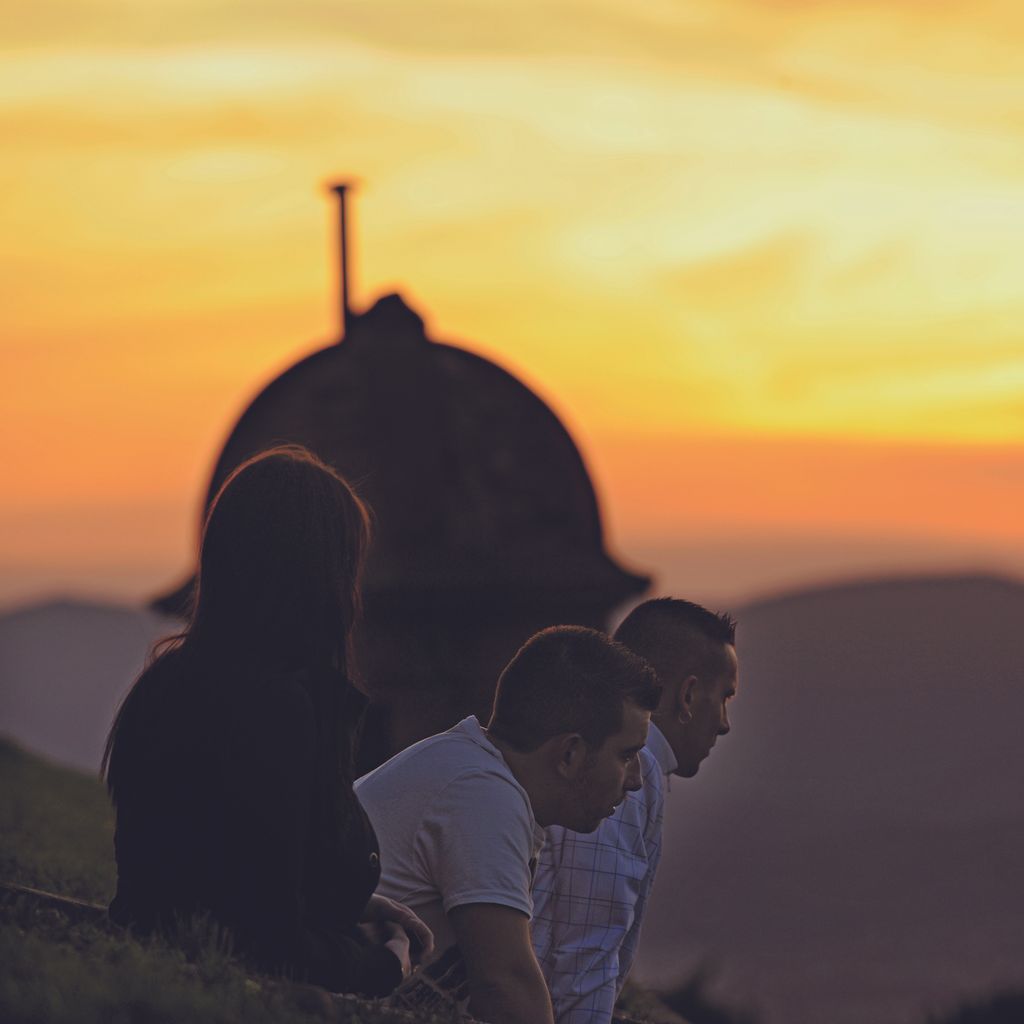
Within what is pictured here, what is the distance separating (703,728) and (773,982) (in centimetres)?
1289

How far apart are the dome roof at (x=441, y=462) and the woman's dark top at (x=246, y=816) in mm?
10025

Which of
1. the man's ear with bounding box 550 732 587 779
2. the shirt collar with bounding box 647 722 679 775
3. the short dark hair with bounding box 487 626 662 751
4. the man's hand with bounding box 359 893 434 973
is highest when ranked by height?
the short dark hair with bounding box 487 626 662 751

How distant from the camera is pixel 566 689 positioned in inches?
185

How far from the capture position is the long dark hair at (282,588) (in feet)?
14.1

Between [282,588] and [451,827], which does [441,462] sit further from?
[282,588]

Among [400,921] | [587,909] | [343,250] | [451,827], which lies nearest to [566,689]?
[451,827]

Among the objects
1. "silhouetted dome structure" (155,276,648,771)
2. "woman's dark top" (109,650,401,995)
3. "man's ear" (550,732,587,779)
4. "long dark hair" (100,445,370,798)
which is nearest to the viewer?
"woman's dark top" (109,650,401,995)

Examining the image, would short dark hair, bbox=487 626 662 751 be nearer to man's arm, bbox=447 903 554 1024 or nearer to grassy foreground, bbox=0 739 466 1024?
man's arm, bbox=447 903 554 1024

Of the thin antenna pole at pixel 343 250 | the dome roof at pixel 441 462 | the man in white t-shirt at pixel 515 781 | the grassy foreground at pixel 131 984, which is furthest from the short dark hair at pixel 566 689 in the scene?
the thin antenna pole at pixel 343 250

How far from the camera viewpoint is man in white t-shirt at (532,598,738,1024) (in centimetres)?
555

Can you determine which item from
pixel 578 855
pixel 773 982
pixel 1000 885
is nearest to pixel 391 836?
pixel 578 855

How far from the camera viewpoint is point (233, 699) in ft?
13.8

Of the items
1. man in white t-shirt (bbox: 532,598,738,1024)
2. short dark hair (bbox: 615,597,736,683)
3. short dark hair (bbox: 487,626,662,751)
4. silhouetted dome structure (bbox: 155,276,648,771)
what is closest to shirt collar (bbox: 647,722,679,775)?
man in white t-shirt (bbox: 532,598,738,1024)

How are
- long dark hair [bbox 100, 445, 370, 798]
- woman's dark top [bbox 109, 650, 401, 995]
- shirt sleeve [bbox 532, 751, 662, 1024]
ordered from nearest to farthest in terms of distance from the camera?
woman's dark top [bbox 109, 650, 401, 995], long dark hair [bbox 100, 445, 370, 798], shirt sleeve [bbox 532, 751, 662, 1024]
